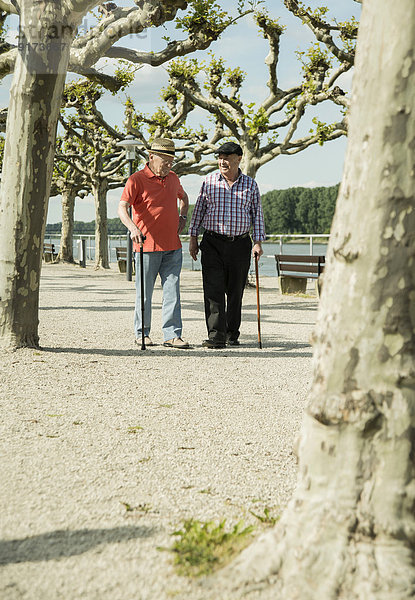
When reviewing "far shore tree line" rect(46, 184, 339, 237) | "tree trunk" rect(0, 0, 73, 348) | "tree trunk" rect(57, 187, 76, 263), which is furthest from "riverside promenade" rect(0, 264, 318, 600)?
"far shore tree line" rect(46, 184, 339, 237)

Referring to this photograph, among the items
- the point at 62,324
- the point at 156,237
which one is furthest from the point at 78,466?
the point at 62,324

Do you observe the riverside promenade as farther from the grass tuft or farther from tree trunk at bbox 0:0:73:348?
tree trunk at bbox 0:0:73:348

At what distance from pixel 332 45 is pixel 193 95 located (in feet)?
13.3

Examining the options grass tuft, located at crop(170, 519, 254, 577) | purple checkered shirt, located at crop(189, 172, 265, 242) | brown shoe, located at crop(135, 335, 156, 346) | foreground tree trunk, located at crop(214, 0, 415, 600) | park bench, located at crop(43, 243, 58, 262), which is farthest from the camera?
park bench, located at crop(43, 243, 58, 262)

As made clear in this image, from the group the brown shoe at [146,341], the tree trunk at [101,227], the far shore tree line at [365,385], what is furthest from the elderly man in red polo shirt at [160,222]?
the tree trunk at [101,227]

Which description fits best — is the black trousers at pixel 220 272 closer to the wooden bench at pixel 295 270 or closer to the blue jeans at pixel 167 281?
the blue jeans at pixel 167 281

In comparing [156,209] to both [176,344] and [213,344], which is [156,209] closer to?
[176,344]

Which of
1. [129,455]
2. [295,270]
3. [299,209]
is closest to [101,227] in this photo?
[295,270]

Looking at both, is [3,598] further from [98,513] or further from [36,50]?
[36,50]

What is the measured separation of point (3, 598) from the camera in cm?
235

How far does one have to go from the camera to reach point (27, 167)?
7.09m

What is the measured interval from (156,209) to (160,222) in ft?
0.48

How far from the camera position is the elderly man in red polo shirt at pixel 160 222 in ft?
25.3

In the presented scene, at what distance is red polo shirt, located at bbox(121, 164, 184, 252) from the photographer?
7.82 meters
